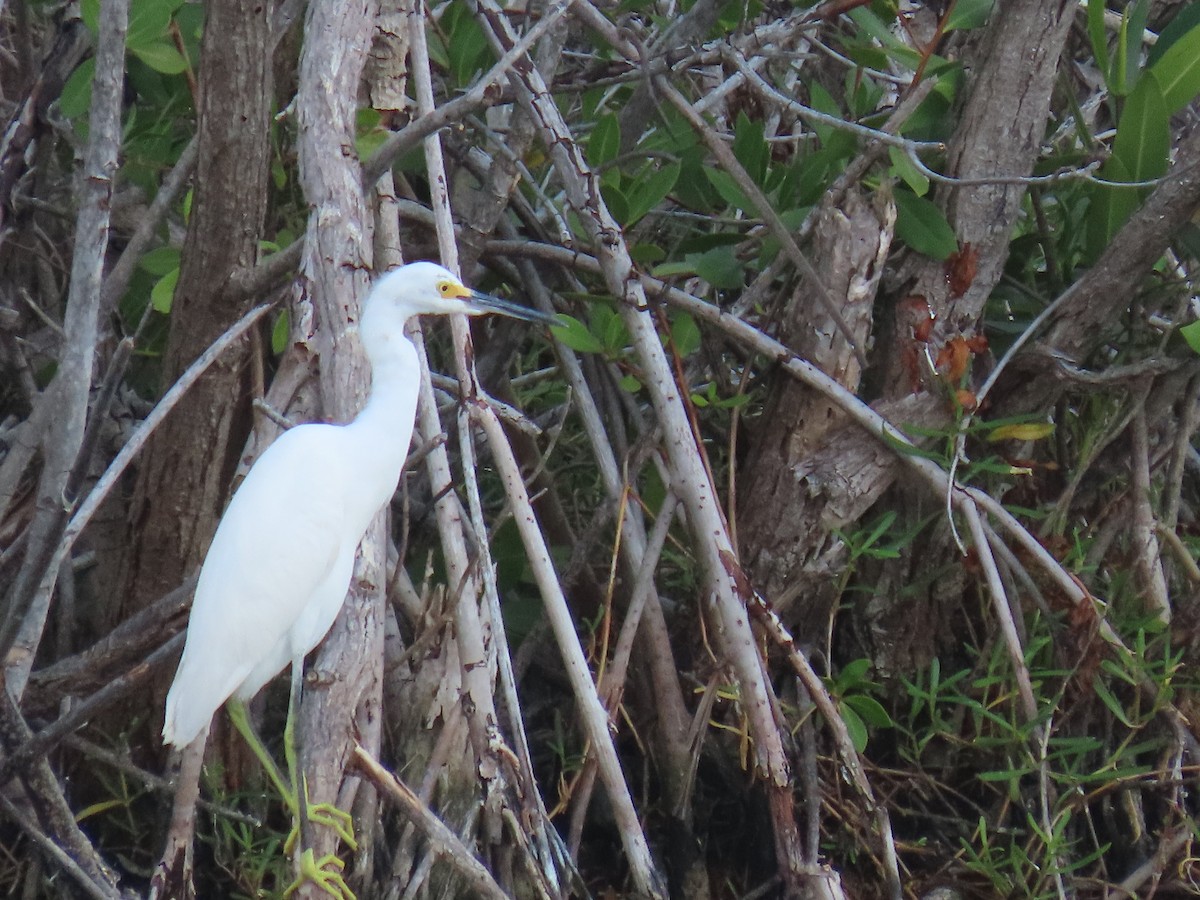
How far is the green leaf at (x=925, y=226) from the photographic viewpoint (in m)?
2.16

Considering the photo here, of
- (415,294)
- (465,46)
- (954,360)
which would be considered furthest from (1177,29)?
(415,294)

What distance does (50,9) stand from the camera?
2422 millimetres

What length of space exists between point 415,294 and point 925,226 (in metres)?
0.90

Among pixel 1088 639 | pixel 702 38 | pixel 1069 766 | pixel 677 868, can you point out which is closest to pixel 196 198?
pixel 702 38

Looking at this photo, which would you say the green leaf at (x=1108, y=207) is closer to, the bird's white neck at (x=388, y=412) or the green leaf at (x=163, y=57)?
the bird's white neck at (x=388, y=412)

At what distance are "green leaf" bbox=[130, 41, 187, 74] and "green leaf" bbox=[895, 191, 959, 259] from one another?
45.5 inches

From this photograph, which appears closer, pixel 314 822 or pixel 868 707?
pixel 314 822

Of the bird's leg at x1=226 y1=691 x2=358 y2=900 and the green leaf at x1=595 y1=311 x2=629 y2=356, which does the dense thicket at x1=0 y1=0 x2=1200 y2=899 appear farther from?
the bird's leg at x1=226 y1=691 x2=358 y2=900

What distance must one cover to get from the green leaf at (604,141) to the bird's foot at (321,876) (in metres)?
1.19

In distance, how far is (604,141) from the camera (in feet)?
7.38

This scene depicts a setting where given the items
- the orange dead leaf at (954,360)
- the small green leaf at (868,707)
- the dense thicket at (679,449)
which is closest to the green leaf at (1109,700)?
the dense thicket at (679,449)

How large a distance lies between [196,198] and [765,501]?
3.44 feet

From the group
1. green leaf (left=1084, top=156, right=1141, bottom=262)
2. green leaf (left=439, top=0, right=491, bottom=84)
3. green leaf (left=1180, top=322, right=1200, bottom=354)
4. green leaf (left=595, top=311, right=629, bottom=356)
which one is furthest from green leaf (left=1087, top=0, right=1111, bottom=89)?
green leaf (left=439, top=0, right=491, bottom=84)

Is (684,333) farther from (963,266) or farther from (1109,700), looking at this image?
(1109,700)
